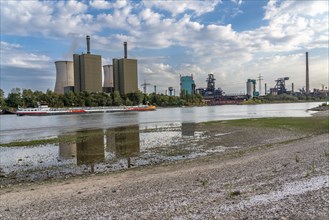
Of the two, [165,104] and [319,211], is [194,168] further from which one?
[165,104]

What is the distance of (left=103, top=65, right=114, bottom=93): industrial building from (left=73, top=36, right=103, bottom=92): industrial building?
1027 cm

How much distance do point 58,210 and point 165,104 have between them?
7032 inches

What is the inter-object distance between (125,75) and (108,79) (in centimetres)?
1214

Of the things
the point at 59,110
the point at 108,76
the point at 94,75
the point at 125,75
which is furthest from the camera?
the point at 108,76

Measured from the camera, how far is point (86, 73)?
15725cm

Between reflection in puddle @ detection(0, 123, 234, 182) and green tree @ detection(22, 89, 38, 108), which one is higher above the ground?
green tree @ detection(22, 89, 38, 108)

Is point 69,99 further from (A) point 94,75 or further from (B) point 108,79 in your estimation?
(B) point 108,79

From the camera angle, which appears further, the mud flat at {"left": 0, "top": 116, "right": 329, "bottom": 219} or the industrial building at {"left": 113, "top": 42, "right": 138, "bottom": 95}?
the industrial building at {"left": 113, "top": 42, "right": 138, "bottom": 95}

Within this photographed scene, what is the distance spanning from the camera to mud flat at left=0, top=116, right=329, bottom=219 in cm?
678

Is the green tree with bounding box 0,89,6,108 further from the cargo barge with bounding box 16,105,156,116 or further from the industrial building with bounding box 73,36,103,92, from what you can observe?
the industrial building with bounding box 73,36,103,92

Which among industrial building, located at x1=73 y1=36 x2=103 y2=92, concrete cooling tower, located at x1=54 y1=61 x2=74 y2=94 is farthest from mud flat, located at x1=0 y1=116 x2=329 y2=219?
industrial building, located at x1=73 y1=36 x2=103 y2=92

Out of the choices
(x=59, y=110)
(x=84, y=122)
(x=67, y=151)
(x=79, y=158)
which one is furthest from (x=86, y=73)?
(x=79, y=158)

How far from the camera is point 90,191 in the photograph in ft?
32.2

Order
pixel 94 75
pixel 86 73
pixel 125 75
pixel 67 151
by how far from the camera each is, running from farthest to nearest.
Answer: pixel 125 75
pixel 94 75
pixel 86 73
pixel 67 151
